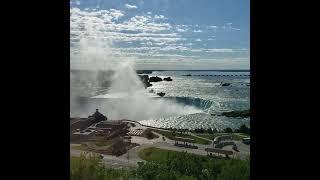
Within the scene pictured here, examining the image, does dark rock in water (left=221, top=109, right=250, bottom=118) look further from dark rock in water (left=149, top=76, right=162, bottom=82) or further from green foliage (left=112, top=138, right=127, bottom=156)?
green foliage (left=112, top=138, right=127, bottom=156)

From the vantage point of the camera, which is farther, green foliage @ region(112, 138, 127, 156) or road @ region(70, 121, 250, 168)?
green foliage @ region(112, 138, 127, 156)

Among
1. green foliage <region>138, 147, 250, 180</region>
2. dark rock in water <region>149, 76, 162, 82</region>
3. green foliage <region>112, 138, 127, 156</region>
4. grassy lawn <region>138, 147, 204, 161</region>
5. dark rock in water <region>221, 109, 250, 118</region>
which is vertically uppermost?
dark rock in water <region>149, 76, 162, 82</region>

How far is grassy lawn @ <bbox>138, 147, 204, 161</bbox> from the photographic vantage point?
9.13 feet

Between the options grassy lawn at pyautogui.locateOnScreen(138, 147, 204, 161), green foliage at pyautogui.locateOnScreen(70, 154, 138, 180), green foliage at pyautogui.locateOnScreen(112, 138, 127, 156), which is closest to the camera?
green foliage at pyautogui.locateOnScreen(70, 154, 138, 180)

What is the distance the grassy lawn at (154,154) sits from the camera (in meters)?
2.78

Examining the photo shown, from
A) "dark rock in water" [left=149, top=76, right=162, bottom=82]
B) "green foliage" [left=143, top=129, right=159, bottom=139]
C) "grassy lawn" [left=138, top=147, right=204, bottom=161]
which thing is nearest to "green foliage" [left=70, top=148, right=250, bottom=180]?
"grassy lawn" [left=138, top=147, right=204, bottom=161]
